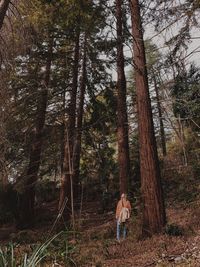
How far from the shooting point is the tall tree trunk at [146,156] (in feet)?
34.9

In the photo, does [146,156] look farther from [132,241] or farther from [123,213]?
[123,213]

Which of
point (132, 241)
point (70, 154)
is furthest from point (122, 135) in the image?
point (132, 241)

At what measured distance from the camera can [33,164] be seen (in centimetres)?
1844

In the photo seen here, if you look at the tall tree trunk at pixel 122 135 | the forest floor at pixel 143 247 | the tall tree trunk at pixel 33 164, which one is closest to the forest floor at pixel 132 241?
the forest floor at pixel 143 247

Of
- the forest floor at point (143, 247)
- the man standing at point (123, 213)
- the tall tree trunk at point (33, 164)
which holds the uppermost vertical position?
the tall tree trunk at point (33, 164)

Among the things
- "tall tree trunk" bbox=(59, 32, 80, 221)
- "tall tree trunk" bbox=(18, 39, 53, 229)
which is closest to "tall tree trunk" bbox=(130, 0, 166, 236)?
"tall tree trunk" bbox=(59, 32, 80, 221)

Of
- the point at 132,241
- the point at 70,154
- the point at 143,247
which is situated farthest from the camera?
the point at 70,154

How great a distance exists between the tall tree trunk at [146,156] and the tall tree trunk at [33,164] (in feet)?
24.9

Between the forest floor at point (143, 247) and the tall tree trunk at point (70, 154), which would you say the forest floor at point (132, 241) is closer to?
the forest floor at point (143, 247)

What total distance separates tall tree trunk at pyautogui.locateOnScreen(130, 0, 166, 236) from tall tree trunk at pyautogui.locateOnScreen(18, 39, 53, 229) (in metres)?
7.58

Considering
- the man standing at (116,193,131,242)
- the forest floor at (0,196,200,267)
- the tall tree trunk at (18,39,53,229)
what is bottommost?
the forest floor at (0,196,200,267)

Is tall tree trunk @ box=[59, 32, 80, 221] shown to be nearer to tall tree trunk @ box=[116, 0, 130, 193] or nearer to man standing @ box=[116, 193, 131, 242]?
tall tree trunk @ box=[116, 0, 130, 193]

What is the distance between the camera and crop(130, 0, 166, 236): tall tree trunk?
10.6 m

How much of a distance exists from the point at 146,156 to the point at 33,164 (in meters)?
8.56
